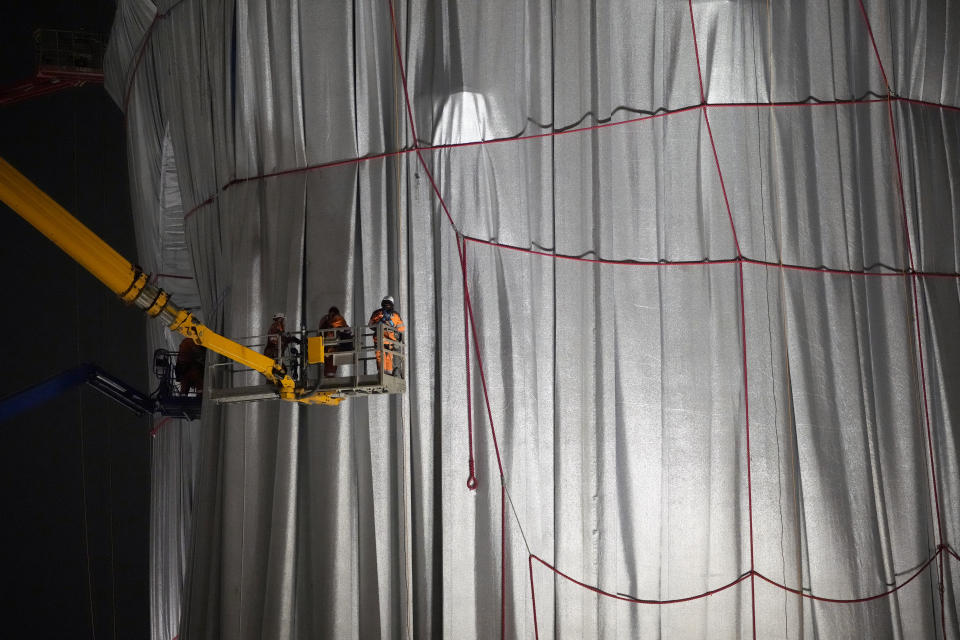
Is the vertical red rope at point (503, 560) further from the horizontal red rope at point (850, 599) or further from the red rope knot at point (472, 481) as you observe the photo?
the horizontal red rope at point (850, 599)

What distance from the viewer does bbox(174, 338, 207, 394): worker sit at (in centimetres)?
1063

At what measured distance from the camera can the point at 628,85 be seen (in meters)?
8.99

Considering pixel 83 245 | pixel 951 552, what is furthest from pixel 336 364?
pixel 951 552

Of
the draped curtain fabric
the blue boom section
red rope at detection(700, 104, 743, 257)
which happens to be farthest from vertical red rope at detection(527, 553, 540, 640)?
the blue boom section

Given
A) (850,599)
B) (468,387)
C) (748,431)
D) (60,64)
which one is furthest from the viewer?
(60,64)

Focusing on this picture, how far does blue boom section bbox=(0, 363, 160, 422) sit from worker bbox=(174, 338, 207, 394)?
49 cm

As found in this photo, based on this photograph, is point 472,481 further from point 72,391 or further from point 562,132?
point 72,391

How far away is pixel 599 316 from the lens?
28.8 feet

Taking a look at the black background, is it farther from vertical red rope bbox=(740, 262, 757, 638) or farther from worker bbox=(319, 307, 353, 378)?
vertical red rope bbox=(740, 262, 757, 638)

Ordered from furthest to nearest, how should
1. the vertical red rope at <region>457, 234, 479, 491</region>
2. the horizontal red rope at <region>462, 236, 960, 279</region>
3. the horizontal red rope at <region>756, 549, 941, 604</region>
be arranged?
the horizontal red rope at <region>462, 236, 960, 279</region>
the vertical red rope at <region>457, 234, 479, 491</region>
the horizontal red rope at <region>756, 549, 941, 604</region>

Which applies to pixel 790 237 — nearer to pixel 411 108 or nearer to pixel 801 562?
pixel 801 562

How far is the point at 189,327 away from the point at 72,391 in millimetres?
9065

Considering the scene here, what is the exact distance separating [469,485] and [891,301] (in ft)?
14.1

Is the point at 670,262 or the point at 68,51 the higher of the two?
the point at 68,51
